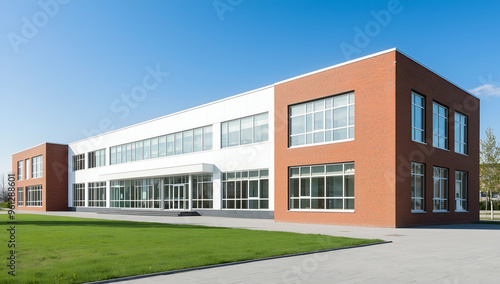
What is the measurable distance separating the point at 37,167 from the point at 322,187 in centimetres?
4649

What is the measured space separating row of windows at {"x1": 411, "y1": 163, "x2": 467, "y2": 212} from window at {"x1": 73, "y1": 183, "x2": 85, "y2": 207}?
1612 inches

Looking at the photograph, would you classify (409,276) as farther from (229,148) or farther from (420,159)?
(229,148)

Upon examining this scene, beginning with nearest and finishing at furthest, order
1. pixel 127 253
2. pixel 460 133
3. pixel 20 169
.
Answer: pixel 127 253
pixel 460 133
pixel 20 169

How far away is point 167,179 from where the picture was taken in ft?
125

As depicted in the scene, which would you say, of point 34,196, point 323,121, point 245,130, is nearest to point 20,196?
point 34,196

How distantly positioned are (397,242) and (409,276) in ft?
20.8

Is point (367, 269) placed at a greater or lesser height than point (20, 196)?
greater

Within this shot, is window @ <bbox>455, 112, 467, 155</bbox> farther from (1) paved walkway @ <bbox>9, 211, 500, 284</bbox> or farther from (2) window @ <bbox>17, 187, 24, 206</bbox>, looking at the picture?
(2) window @ <bbox>17, 187, 24, 206</bbox>

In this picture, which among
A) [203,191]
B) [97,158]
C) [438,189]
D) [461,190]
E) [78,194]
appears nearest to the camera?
[438,189]

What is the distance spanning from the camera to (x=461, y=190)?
2867 cm

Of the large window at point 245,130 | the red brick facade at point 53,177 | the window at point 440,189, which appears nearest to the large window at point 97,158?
the red brick facade at point 53,177

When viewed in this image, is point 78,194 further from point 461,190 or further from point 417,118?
point 417,118

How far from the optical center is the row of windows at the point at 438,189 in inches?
901

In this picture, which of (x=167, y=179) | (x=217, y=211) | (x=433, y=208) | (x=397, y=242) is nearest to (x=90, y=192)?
(x=167, y=179)
